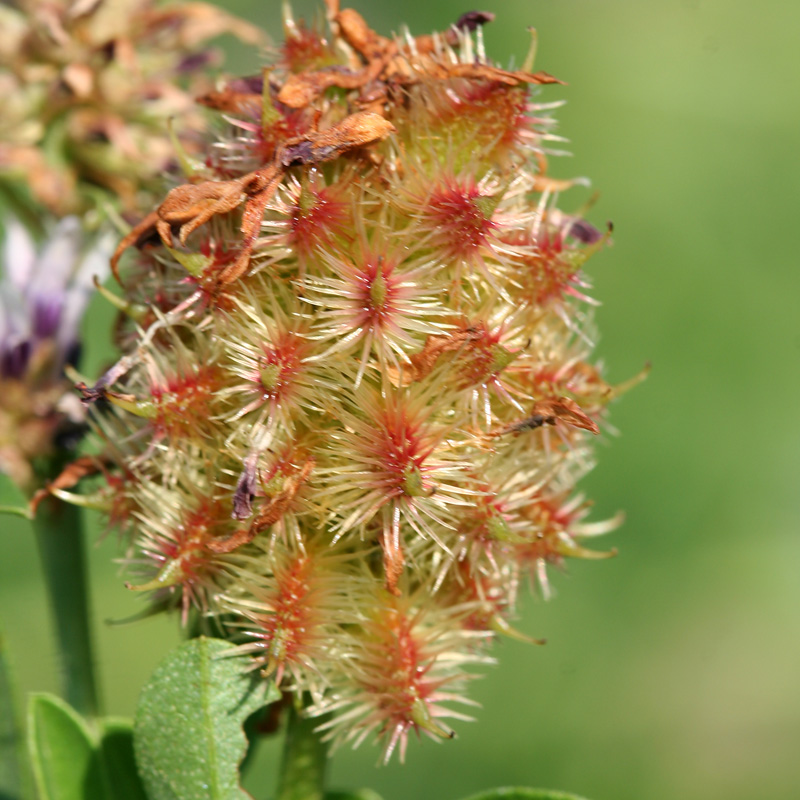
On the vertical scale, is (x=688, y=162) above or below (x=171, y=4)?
above

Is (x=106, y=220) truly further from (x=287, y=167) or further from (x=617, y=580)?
(x=617, y=580)

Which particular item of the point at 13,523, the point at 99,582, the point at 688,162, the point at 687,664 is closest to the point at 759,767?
the point at 687,664

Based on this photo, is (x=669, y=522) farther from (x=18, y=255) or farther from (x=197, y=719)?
(x=197, y=719)

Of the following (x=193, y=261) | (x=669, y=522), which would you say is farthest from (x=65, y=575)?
(x=669, y=522)

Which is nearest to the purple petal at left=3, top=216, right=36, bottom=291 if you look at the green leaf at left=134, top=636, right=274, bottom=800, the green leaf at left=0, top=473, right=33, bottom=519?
the green leaf at left=0, top=473, right=33, bottom=519

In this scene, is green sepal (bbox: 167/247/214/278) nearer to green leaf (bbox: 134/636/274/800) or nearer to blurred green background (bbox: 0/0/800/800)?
green leaf (bbox: 134/636/274/800)

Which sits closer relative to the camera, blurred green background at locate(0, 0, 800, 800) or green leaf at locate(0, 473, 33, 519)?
green leaf at locate(0, 473, 33, 519)
